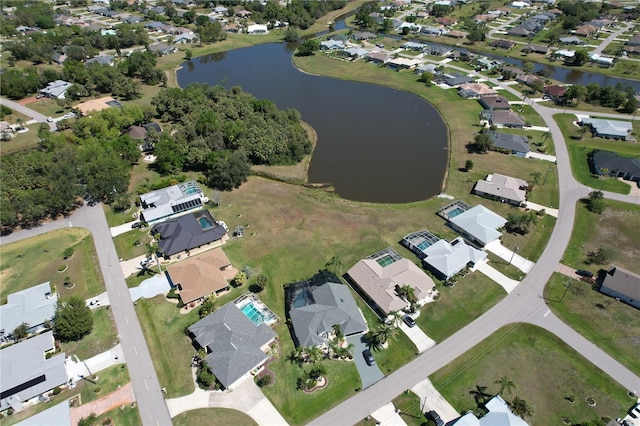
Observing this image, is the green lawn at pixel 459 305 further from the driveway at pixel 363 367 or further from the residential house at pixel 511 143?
the residential house at pixel 511 143

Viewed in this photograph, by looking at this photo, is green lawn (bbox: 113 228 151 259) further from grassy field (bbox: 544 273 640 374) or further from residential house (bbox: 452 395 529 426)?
grassy field (bbox: 544 273 640 374)

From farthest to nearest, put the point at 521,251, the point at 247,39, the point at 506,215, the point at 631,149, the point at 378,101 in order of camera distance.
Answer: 1. the point at 247,39
2. the point at 378,101
3. the point at 631,149
4. the point at 506,215
5. the point at 521,251

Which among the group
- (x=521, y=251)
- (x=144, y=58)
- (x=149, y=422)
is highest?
(x=144, y=58)

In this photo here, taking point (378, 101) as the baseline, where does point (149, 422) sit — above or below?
below

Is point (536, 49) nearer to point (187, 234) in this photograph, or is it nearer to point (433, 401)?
point (187, 234)

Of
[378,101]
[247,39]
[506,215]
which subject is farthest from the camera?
[247,39]

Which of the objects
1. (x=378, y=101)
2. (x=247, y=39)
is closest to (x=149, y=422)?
(x=378, y=101)

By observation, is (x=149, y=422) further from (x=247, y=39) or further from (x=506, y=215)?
(x=247, y=39)

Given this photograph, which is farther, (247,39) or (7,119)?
(247,39)
